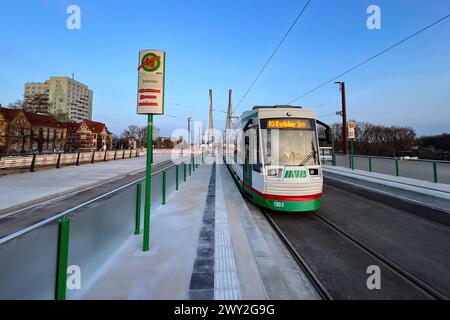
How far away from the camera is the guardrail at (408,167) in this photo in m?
11.9

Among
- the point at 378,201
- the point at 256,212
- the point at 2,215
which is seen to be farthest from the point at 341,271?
the point at 2,215

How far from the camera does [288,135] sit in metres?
6.31

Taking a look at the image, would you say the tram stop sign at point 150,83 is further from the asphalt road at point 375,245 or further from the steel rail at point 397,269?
the steel rail at point 397,269

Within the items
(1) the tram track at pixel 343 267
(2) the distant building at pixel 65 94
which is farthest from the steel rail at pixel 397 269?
(2) the distant building at pixel 65 94

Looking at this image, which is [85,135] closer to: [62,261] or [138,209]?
[138,209]

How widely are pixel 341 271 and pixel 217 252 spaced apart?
2.16 metres

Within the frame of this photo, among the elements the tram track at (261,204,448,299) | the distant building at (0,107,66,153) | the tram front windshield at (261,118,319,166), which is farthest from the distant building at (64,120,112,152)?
the tram track at (261,204,448,299)

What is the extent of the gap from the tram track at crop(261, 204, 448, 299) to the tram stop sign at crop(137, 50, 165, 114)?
3.92m

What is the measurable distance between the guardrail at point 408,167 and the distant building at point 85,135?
89.0 meters

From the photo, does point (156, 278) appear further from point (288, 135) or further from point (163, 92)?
point (288, 135)

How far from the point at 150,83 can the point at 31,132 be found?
72.6 m

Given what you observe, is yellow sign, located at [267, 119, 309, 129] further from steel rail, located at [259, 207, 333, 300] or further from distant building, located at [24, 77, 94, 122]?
distant building, located at [24, 77, 94, 122]

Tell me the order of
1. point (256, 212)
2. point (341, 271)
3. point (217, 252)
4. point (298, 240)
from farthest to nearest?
point (256, 212) → point (298, 240) → point (217, 252) → point (341, 271)

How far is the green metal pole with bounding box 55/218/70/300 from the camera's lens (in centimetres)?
235
